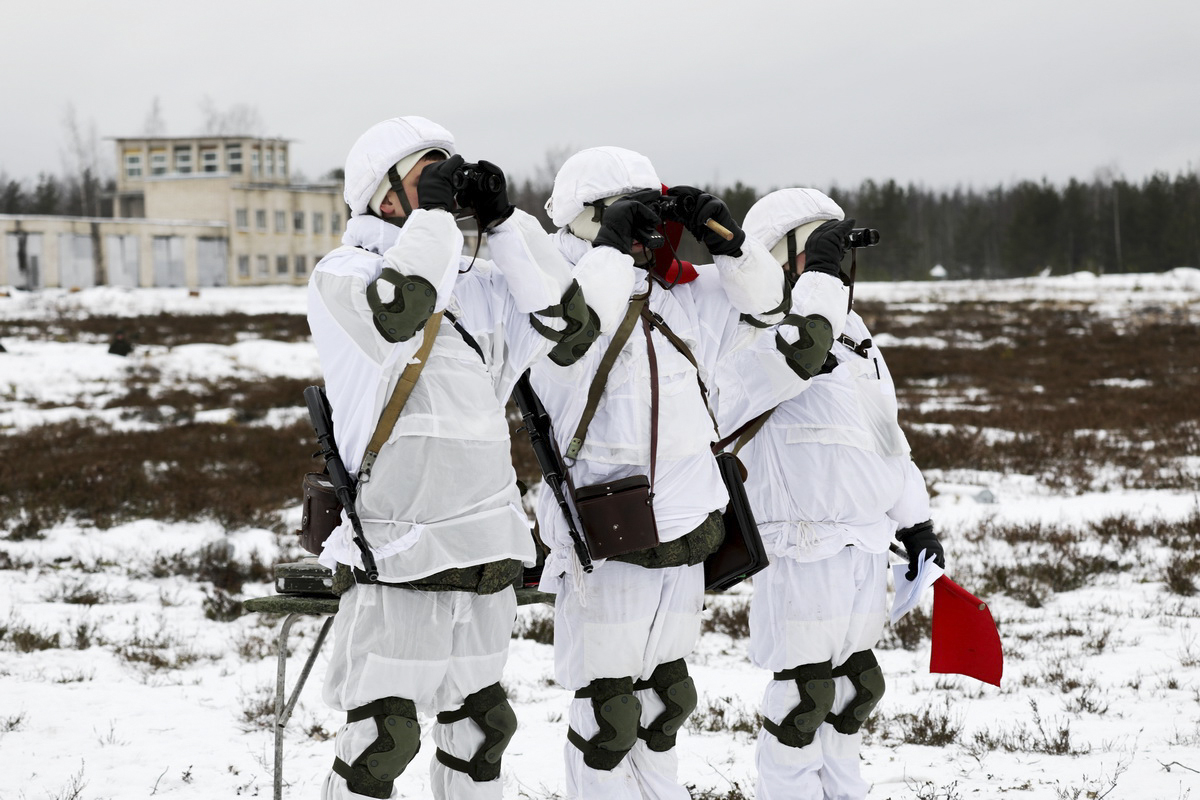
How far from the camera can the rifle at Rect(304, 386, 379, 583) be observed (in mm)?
2641

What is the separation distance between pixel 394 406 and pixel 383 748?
0.88m

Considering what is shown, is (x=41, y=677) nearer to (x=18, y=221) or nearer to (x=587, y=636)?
(x=587, y=636)

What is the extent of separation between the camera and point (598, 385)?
305cm

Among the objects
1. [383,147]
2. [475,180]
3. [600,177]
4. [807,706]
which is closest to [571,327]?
[475,180]

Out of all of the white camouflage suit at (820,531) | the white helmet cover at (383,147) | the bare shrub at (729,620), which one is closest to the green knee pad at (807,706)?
the white camouflage suit at (820,531)

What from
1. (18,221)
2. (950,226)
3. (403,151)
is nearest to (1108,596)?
(403,151)

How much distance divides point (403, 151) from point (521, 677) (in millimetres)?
3681

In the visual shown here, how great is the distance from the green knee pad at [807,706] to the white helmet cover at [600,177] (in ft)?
5.33

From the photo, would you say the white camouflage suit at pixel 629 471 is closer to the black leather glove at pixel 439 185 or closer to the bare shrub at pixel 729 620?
the black leather glove at pixel 439 185

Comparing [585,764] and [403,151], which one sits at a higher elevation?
[403,151]

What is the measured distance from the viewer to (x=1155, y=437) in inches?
523

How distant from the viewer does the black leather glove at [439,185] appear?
8.54 feet

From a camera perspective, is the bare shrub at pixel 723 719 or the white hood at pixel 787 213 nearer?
the white hood at pixel 787 213

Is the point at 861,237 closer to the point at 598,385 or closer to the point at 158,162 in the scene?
the point at 598,385
